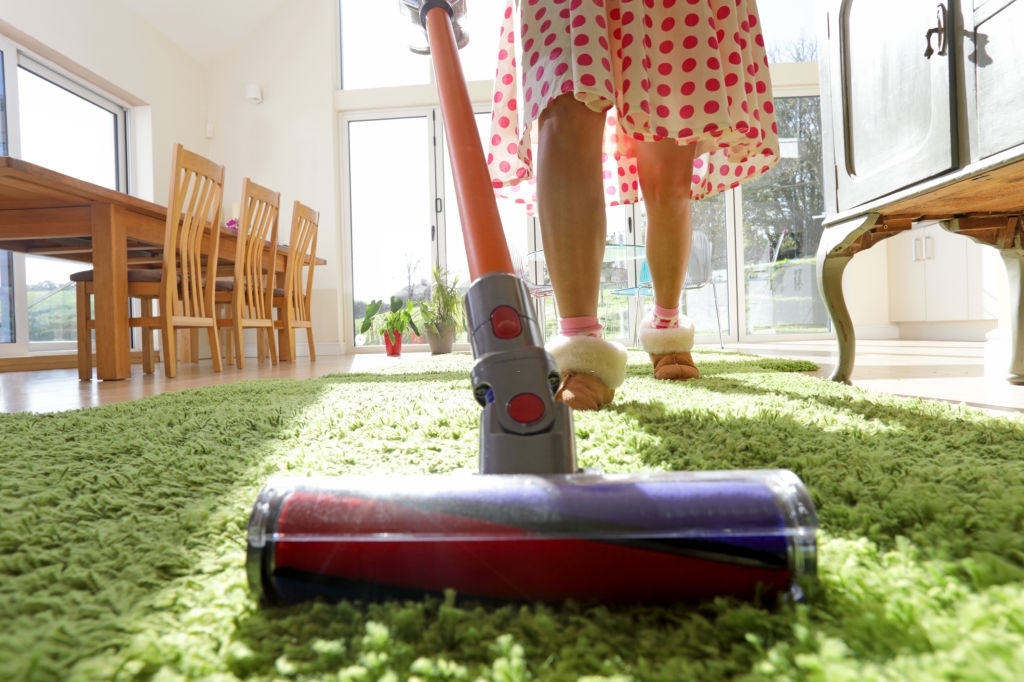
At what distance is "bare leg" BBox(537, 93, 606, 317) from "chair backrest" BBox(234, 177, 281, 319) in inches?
111

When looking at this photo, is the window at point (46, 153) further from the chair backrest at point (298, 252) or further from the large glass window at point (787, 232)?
the large glass window at point (787, 232)

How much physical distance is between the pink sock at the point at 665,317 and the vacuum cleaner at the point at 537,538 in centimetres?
112

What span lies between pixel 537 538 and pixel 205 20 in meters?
6.36

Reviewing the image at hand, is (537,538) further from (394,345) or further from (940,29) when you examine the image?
(394,345)

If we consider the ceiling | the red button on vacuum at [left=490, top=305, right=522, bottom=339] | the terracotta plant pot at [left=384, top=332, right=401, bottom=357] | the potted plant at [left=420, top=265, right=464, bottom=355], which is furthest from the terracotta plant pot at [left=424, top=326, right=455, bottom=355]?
the red button on vacuum at [left=490, top=305, right=522, bottom=339]

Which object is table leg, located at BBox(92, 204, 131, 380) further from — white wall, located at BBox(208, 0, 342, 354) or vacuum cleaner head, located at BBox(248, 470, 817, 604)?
white wall, located at BBox(208, 0, 342, 354)

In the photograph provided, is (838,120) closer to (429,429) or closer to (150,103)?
(429,429)

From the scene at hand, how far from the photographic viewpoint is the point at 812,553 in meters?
0.29

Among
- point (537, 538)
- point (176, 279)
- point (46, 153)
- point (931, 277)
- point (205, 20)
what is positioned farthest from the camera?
point (205, 20)

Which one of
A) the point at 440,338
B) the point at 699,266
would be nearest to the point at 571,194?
the point at 440,338

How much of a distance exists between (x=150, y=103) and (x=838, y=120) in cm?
527

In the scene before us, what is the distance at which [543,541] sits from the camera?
288mm

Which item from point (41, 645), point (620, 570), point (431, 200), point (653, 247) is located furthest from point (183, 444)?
point (431, 200)

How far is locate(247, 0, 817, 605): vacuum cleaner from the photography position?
0.29 m
